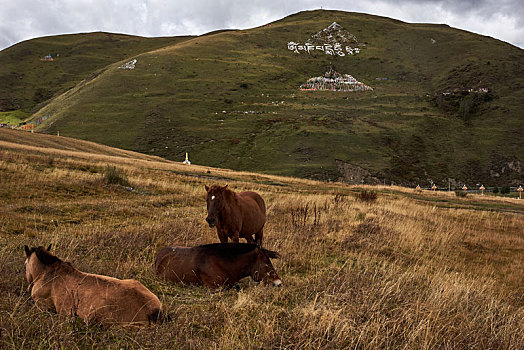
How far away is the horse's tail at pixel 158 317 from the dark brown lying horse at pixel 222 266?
173cm

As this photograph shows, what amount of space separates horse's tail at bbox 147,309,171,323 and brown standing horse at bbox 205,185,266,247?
290 centimetres

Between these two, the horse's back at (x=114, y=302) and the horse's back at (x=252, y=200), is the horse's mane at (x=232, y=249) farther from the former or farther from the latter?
the horse's back at (x=252, y=200)

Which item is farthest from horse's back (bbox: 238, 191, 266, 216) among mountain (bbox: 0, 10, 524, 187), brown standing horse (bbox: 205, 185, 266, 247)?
mountain (bbox: 0, 10, 524, 187)

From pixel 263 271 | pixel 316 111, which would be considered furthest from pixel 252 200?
pixel 316 111

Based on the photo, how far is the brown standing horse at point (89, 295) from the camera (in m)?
4.57

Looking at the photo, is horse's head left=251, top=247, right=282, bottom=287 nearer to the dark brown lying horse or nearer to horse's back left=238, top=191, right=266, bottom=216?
the dark brown lying horse

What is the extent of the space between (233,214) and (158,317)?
4314 mm

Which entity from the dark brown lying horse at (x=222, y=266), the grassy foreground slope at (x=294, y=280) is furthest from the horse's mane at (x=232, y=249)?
the grassy foreground slope at (x=294, y=280)

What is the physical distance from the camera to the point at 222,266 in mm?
6574

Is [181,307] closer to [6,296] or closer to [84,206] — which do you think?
[6,296]

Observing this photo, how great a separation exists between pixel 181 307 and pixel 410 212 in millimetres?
18355

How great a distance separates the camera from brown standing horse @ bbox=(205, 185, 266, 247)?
26.6 ft

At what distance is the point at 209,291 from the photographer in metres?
6.20

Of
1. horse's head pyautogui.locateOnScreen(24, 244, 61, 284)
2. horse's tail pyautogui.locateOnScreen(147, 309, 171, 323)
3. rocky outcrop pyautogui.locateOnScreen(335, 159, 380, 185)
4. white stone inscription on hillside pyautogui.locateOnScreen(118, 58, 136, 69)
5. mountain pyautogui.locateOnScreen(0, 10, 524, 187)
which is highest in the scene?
white stone inscription on hillside pyautogui.locateOnScreen(118, 58, 136, 69)
